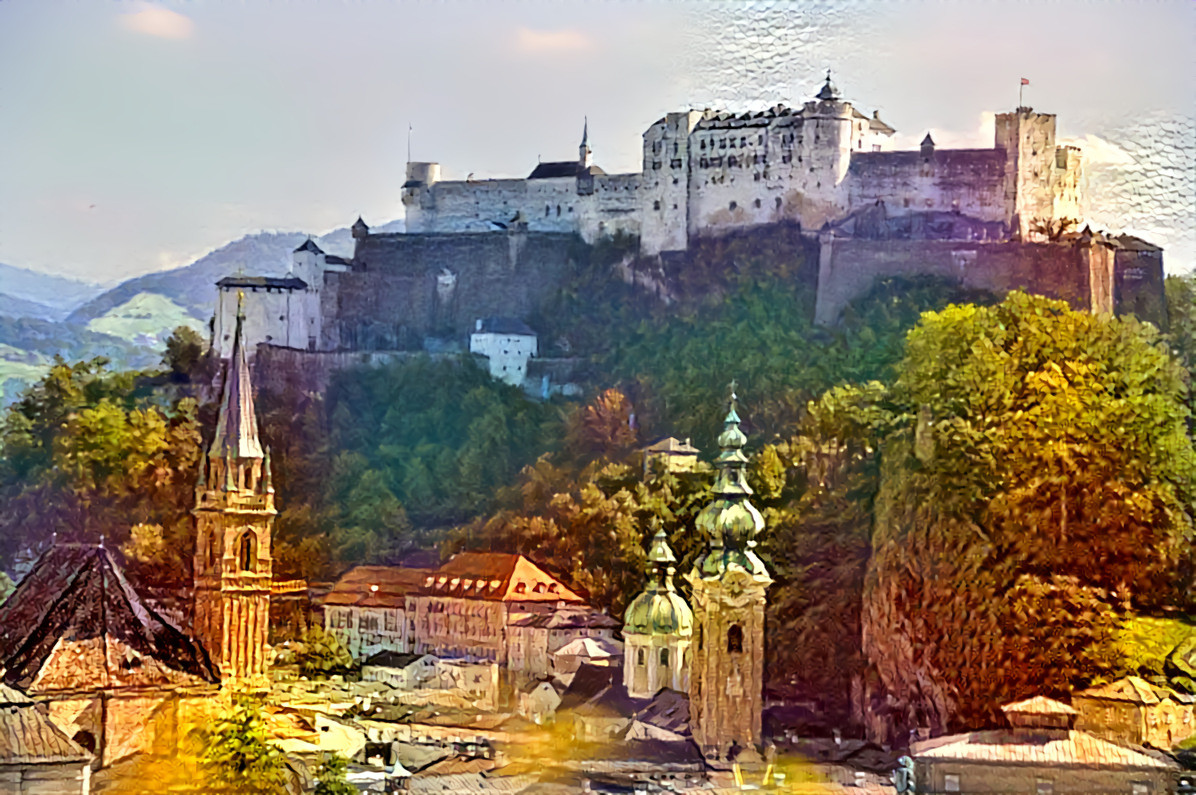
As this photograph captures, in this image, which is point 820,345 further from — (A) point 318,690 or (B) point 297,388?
(A) point 318,690

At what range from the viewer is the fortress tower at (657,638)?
11.3 m

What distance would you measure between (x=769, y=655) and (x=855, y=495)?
3.40ft

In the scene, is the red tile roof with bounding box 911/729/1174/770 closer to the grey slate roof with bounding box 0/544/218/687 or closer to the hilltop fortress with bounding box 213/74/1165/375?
the grey slate roof with bounding box 0/544/218/687

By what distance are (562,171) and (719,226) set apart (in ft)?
4.05

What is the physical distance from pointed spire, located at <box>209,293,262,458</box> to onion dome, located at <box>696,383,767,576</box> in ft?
7.27

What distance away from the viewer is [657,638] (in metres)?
11.4

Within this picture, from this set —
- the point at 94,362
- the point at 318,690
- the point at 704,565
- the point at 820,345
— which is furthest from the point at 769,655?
the point at 94,362

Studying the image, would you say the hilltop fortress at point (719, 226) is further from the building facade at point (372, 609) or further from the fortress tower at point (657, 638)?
the fortress tower at point (657, 638)

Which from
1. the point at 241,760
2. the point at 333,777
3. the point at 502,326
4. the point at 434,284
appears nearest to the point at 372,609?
the point at 333,777

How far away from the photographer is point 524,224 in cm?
1736

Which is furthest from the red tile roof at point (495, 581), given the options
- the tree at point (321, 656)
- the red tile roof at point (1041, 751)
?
the red tile roof at point (1041, 751)

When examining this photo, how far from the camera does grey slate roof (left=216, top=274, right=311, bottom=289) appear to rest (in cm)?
1221

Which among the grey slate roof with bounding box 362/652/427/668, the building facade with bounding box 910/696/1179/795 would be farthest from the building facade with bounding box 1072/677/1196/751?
the grey slate roof with bounding box 362/652/427/668

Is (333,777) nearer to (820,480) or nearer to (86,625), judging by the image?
(86,625)
